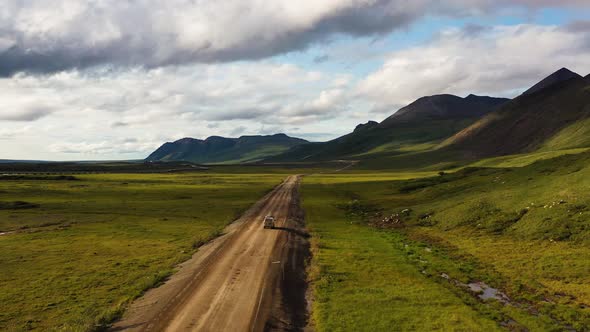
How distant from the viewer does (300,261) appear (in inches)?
1807

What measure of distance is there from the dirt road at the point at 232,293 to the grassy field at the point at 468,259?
97.4 inches

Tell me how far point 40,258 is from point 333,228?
4265 cm

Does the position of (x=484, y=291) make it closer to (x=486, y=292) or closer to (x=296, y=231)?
(x=486, y=292)

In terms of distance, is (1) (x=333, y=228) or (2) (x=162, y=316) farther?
(1) (x=333, y=228)

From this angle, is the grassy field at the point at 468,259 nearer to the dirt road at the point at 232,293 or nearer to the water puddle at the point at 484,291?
the water puddle at the point at 484,291

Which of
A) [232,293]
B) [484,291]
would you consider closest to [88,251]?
[232,293]

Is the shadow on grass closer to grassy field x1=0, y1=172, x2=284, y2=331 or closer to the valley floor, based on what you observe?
the valley floor

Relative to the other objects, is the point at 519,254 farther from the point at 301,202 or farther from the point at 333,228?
the point at 301,202

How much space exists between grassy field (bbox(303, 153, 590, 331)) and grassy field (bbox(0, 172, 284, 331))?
17972 mm

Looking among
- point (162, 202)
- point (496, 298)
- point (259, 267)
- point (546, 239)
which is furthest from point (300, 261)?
point (162, 202)

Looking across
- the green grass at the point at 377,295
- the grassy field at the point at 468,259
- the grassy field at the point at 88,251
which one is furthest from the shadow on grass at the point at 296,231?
the grassy field at the point at 88,251

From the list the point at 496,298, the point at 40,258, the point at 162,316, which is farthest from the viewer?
the point at 40,258

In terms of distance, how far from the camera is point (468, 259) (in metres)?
45.1

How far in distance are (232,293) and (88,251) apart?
29.2 m
